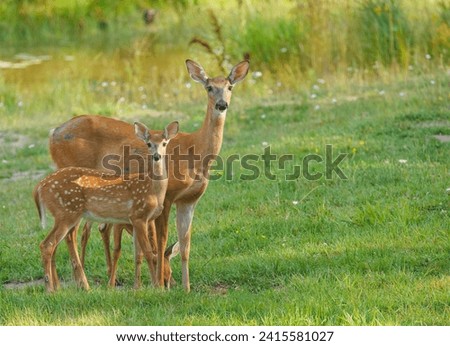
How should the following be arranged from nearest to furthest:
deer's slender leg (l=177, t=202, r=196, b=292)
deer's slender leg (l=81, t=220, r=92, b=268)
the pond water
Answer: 1. deer's slender leg (l=177, t=202, r=196, b=292)
2. deer's slender leg (l=81, t=220, r=92, b=268)
3. the pond water

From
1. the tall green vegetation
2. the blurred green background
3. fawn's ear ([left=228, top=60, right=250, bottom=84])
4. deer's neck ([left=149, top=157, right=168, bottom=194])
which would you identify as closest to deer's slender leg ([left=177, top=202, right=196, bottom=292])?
deer's neck ([left=149, top=157, right=168, bottom=194])

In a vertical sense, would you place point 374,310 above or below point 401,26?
below

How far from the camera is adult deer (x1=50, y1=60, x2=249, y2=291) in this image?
772 cm

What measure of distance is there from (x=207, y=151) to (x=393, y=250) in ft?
5.34

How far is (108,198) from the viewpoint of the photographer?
7.52 metres

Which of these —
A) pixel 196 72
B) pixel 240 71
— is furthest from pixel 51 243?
pixel 240 71

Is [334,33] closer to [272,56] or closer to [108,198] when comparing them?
[272,56]

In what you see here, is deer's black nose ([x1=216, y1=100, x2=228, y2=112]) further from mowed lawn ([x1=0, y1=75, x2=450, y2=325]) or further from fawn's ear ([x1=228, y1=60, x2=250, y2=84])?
mowed lawn ([x1=0, y1=75, x2=450, y2=325])

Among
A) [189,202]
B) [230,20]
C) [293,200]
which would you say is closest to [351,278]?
[189,202]

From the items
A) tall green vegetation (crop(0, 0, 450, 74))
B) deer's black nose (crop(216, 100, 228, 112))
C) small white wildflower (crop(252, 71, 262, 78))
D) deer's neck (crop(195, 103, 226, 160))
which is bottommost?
deer's neck (crop(195, 103, 226, 160))

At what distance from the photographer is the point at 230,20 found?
1934 cm

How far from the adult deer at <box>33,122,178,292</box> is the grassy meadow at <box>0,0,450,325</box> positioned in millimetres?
469

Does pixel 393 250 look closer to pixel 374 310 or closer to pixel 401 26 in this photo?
pixel 374 310

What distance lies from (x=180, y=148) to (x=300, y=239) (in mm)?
1313
